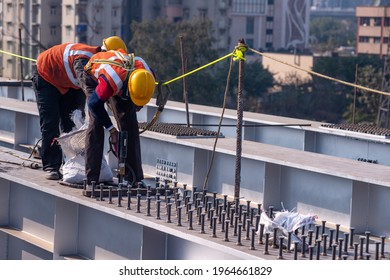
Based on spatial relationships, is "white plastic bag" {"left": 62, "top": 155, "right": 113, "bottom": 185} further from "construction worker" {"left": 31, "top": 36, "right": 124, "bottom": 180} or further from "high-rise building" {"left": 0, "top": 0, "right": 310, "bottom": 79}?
"high-rise building" {"left": 0, "top": 0, "right": 310, "bottom": 79}

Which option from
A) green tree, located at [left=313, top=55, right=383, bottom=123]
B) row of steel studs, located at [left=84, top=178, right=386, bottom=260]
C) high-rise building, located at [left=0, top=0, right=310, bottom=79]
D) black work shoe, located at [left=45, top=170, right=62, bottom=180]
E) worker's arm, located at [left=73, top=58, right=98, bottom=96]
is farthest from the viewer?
high-rise building, located at [left=0, top=0, right=310, bottom=79]

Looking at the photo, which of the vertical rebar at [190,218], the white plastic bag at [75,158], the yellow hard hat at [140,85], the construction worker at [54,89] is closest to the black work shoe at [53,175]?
the construction worker at [54,89]

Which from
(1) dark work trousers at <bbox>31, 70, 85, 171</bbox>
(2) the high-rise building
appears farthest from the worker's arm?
(2) the high-rise building

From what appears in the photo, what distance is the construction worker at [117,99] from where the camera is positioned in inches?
418

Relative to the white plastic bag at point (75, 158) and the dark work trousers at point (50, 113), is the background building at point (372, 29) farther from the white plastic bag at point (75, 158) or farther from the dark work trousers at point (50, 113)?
the white plastic bag at point (75, 158)

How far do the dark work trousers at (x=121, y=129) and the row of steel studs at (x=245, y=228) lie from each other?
32 cm

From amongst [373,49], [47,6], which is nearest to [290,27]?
[373,49]

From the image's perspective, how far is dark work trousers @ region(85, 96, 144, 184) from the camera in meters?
11.0

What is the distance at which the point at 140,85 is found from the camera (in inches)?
416

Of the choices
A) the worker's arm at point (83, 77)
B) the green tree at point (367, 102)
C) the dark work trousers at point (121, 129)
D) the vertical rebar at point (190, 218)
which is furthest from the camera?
the green tree at point (367, 102)

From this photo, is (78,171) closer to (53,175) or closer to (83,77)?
(53,175)

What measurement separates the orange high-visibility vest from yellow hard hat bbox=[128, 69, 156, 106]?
1.35 meters

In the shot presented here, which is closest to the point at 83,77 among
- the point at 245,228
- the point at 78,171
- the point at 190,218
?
the point at 78,171

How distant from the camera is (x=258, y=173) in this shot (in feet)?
45.1
